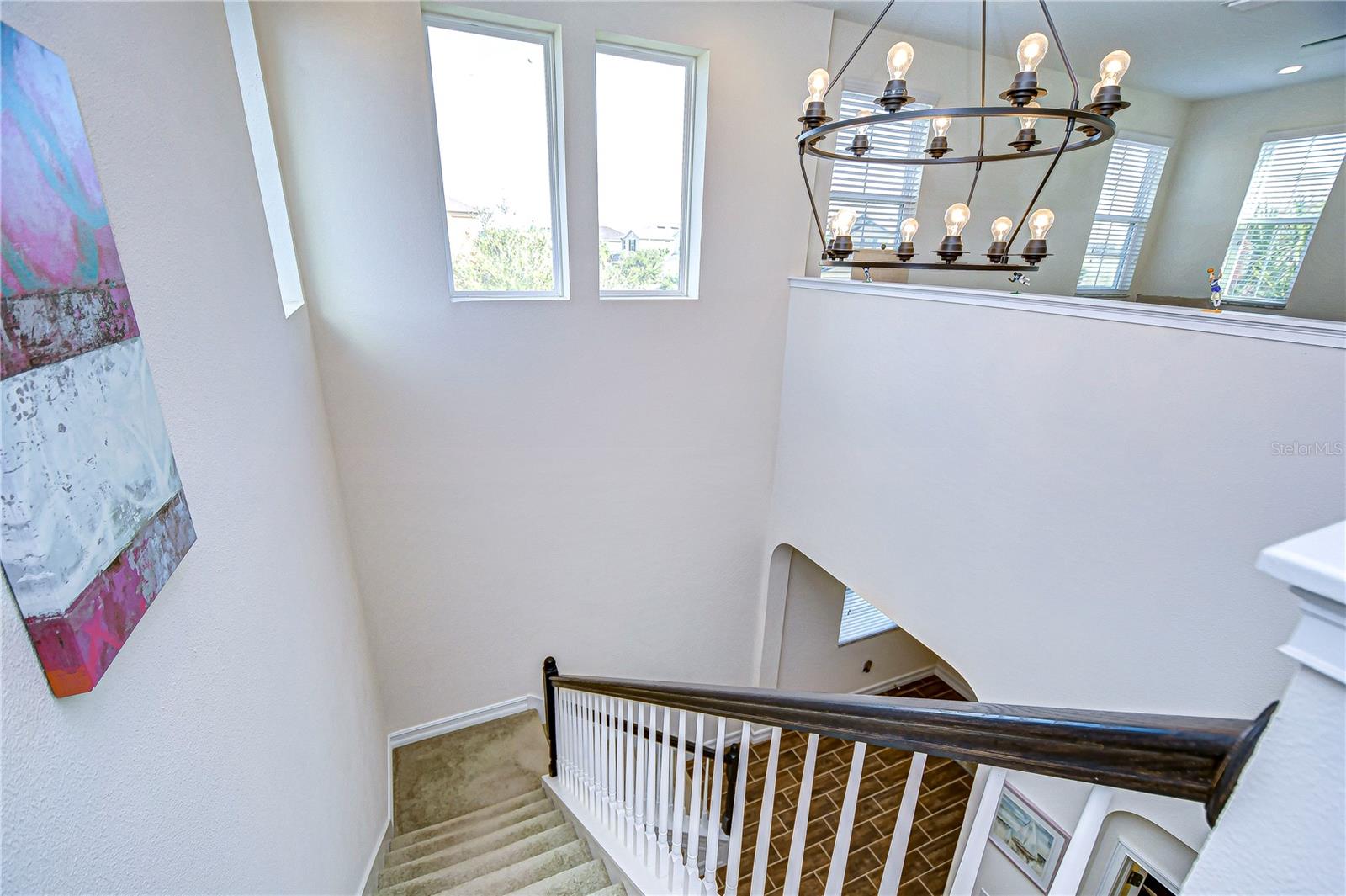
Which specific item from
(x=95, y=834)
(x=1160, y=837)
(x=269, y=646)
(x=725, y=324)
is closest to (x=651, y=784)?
(x=269, y=646)

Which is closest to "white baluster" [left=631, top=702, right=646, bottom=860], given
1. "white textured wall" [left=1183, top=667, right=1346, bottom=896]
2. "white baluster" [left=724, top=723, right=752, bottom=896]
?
"white baluster" [left=724, top=723, right=752, bottom=896]

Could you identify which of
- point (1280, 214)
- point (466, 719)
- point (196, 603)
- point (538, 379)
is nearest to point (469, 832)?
point (466, 719)

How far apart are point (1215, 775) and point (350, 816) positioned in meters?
3.05

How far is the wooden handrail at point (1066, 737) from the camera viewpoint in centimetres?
48

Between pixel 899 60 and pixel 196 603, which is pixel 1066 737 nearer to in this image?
pixel 196 603

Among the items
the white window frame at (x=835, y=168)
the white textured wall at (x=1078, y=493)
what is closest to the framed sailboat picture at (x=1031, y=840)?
the white textured wall at (x=1078, y=493)

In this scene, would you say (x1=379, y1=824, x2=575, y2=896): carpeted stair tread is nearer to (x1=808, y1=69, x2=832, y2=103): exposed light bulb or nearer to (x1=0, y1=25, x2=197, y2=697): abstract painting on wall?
(x1=0, y1=25, x2=197, y2=697): abstract painting on wall

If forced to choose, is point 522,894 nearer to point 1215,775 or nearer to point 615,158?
point 1215,775

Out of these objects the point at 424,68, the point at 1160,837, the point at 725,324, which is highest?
the point at 424,68

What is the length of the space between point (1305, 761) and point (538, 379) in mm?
3628

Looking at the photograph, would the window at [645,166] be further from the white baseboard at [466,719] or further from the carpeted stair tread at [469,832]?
the carpeted stair tread at [469,832]

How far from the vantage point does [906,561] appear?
3.46 metres

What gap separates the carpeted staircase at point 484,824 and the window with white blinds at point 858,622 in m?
2.97

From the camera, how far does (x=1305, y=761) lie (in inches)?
16.5
